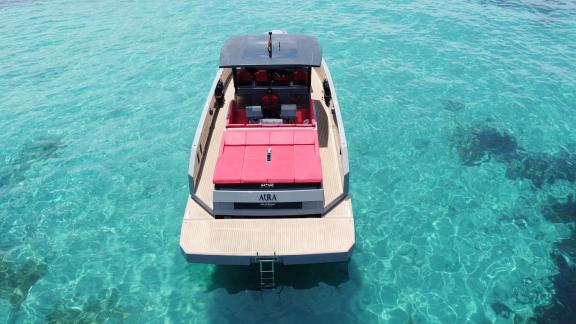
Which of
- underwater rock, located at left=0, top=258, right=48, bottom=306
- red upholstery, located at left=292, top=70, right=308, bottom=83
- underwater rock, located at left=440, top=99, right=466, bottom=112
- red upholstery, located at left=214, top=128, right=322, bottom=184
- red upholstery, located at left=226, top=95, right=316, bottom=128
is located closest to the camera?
red upholstery, located at left=214, top=128, right=322, bottom=184

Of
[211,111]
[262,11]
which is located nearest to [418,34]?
[262,11]

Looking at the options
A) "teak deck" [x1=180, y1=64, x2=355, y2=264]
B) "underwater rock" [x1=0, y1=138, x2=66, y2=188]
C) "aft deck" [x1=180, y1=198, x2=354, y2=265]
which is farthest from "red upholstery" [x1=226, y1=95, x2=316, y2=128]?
"underwater rock" [x1=0, y1=138, x2=66, y2=188]

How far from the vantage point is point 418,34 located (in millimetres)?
28953

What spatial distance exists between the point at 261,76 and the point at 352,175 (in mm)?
5457

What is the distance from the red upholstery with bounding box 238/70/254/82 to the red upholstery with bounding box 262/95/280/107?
3.14 feet

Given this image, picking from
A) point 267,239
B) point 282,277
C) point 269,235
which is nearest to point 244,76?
point 269,235

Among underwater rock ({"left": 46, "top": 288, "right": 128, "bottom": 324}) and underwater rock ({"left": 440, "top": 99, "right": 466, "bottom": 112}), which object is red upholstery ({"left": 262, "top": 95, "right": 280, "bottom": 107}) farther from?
underwater rock ({"left": 440, "top": 99, "right": 466, "bottom": 112})

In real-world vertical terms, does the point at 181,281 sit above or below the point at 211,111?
below

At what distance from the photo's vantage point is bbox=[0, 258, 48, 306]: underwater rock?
1142 centimetres

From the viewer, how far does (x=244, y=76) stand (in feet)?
46.1

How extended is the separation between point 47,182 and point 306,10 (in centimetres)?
2646

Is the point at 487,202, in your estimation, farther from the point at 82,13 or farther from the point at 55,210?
the point at 82,13

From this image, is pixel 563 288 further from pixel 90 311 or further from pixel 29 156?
pixel 29 156

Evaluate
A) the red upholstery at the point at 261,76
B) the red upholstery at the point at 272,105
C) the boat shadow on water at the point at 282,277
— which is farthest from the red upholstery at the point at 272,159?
the boat shadow on water at the point at 282,277
